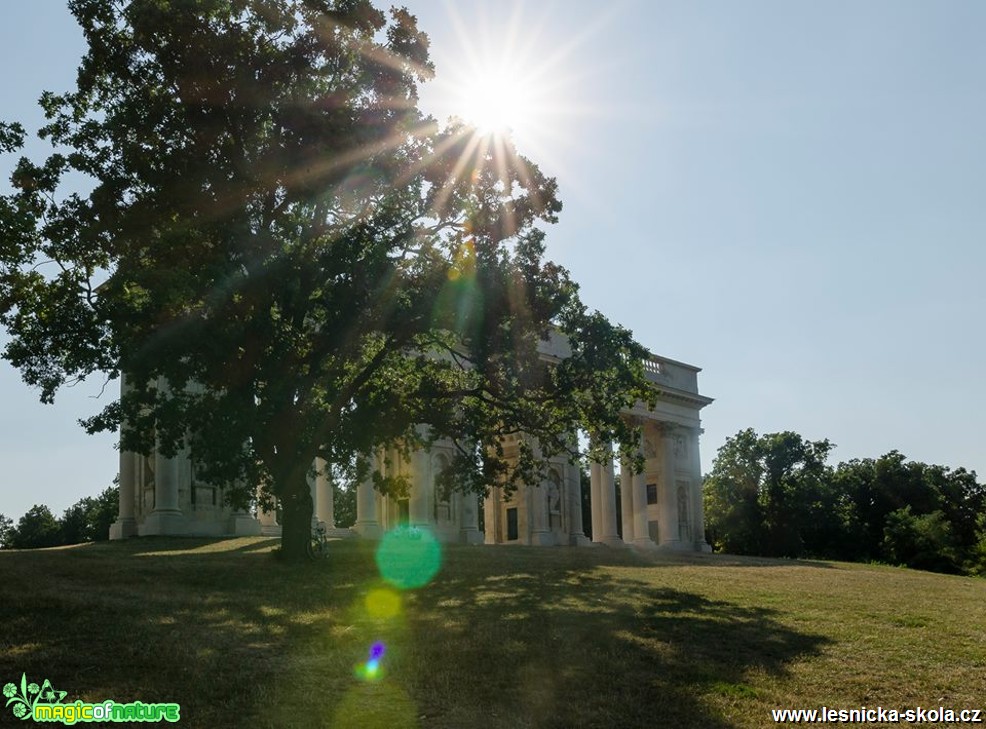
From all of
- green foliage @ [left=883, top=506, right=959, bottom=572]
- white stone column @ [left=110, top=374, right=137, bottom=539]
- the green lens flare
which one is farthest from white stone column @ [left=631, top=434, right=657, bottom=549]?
white stone column @ [left=110, top=374, right=137, bottom=539]

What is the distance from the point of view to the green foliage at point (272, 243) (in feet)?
93.9

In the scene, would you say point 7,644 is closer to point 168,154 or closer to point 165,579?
point 165,579

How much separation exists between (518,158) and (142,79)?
11.3 meters

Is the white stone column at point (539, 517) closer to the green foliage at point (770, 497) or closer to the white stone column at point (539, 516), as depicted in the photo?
the white stone column at point (539, 516)

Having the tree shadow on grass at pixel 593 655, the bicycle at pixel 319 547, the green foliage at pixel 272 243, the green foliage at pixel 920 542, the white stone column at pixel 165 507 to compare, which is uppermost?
the green foliage at pixel 272 243

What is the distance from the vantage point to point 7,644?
16.3 metres

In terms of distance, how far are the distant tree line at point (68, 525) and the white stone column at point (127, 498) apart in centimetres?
3150

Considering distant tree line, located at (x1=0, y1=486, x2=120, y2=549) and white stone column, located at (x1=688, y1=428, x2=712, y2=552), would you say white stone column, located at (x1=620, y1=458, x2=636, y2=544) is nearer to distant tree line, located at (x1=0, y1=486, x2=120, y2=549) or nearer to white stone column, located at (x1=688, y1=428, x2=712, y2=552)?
white stone column, located at (x1=688, y1=428, x2=712, y2=552)

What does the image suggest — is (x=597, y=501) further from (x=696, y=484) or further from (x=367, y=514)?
(x=367, y=514)

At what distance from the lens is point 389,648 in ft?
58.0

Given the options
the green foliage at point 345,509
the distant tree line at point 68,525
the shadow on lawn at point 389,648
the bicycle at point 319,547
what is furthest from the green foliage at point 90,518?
the shadow on lawn at point 389,648

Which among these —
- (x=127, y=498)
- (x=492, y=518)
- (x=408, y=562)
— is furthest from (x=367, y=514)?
(x=408, y=562)

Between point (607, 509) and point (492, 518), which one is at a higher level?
point (607, 509)

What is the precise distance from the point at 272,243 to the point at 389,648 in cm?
1555
